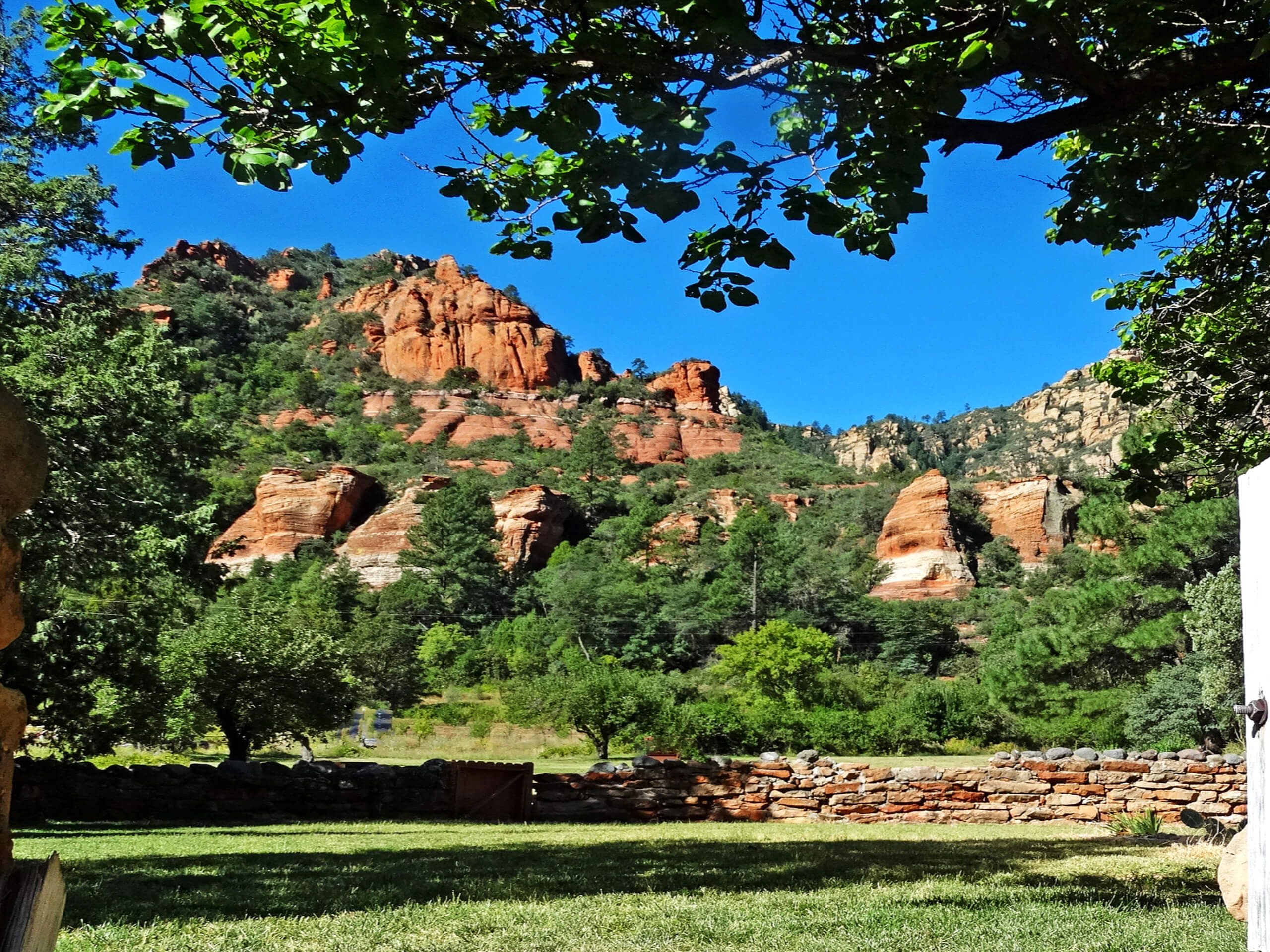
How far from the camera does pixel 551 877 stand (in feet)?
23.2

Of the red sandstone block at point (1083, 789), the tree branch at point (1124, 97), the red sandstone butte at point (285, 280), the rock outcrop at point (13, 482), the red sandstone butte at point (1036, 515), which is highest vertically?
the red sandstone butte at point (285, 280)

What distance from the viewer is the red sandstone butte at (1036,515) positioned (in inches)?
3199

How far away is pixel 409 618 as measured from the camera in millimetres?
59844

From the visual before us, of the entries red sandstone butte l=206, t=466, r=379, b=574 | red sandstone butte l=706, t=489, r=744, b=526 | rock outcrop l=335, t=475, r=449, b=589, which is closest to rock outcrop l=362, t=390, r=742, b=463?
red sandstone butte l=706, t=489, r=744, b=526

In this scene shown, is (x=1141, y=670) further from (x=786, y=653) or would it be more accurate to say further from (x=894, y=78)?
(x=894, y=78)

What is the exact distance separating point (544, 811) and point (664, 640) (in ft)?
136

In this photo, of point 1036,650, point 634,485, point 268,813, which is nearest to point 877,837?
point 268,813

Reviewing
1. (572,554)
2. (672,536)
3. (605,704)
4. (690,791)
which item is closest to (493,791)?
(690,791)

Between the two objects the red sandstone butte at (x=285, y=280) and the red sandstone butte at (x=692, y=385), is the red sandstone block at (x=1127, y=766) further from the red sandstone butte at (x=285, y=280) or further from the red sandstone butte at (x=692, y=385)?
the red sandstone butte at (x=285, y=280)

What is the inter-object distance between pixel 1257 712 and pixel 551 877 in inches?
218

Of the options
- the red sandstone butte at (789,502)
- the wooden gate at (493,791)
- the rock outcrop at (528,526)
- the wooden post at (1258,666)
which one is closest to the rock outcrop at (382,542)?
the rock outcrop at (528,526)

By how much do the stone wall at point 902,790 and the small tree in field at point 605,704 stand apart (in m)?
10.5

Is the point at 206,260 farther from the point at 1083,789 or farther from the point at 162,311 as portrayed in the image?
the point at 1083,789

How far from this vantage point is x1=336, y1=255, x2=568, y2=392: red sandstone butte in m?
114
